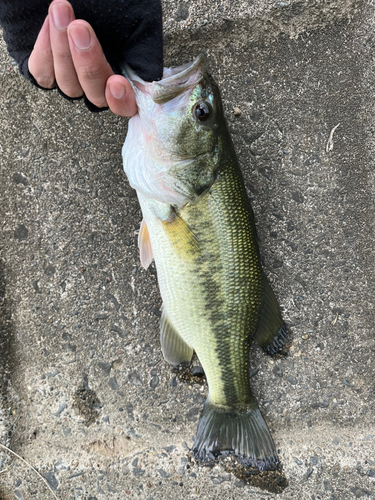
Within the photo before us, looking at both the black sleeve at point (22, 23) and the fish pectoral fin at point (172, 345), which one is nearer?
the black sleeve at point (22, 23)

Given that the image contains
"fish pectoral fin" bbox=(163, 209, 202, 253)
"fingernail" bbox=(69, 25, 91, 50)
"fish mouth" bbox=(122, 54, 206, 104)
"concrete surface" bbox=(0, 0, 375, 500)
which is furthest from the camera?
"concrete surface" bbox=(0, 0, 375, 500)

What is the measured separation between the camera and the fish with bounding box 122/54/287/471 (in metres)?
1.73

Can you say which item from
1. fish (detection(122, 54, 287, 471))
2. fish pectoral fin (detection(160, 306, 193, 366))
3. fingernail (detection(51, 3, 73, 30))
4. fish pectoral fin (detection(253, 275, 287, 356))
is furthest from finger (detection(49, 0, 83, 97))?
fish pectoral fin (detection(253, 275, 287, 356))

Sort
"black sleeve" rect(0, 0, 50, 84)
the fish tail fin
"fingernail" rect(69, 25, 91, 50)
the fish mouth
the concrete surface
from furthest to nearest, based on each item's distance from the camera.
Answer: the concrete surface, the fish tail fin, the fish mouth, "black sleeve" rect(0, 0, 50, 84), "fingernail" rect(69, 25, 91, 50)

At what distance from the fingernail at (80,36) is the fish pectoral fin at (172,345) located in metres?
1.43

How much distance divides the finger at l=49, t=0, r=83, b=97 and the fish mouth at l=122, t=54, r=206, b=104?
26 cm

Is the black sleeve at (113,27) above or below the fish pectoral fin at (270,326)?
above

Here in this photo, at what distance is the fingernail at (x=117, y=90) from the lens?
4.91 ft

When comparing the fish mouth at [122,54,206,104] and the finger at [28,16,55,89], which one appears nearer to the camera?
the finger at [28,16,55,89]

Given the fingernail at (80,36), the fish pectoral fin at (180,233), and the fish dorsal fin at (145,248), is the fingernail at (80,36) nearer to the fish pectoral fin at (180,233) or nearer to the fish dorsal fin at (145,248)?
the fish pectoral fin at (180,233)

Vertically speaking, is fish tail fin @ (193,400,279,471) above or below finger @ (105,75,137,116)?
below

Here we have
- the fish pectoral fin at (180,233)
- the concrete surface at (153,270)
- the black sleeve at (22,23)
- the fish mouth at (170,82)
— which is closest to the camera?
the black sleeve at (22,23)

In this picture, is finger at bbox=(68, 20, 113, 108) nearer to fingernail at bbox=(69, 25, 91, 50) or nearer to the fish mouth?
fingernail at bbox=(69, 25, 91, 50)

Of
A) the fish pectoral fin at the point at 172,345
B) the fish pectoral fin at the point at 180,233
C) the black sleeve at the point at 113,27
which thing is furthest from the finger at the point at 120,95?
the fish pectoral fin at the point at 172,345
